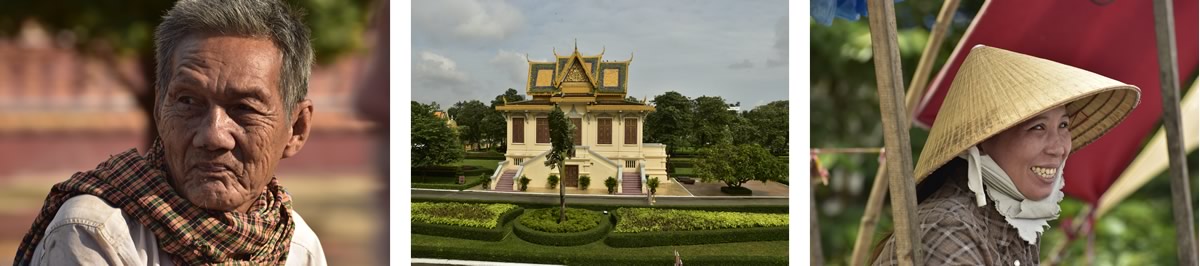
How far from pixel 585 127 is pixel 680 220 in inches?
42.2

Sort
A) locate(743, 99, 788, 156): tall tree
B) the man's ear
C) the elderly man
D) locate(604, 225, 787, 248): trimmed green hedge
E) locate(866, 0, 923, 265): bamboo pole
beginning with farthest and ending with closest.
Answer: locate(604, 225, 787, 248): trimmed green hedge, locate(743, 99, 788, 156): tall tree, the man's ear, the elderly man, locate(866, 0, 923, 265): bamboo pole

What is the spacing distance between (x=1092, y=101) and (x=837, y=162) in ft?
4.50

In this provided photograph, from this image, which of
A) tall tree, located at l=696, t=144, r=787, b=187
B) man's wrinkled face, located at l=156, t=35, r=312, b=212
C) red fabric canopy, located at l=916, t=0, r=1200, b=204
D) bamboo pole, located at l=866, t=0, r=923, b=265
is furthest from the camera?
tall tree, located at l=696, t=144, r=787, b=187

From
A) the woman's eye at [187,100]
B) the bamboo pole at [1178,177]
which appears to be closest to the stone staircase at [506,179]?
the woman's eye at [187,100]

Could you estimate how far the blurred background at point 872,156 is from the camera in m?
3.85

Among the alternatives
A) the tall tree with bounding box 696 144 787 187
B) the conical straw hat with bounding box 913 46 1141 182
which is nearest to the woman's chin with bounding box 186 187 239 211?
the tall tree with bounding box 696 144 787 187

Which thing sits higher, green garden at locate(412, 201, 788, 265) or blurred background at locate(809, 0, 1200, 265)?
blurred background at locate(809, 0, 1200, 265)

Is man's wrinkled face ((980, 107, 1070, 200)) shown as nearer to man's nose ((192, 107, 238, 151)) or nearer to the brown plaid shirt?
the brown plaid shirt

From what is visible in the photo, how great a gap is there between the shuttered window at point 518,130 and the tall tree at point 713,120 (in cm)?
137

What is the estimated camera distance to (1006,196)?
11.7 feet

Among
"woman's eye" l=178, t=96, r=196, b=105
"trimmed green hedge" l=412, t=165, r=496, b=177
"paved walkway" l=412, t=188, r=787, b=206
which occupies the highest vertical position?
"woman's eye" l=178, t=96, r=196, b=105

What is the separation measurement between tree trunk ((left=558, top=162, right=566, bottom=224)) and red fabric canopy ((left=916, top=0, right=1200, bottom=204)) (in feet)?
9.01

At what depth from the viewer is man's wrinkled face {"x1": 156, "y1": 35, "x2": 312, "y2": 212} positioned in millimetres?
2977

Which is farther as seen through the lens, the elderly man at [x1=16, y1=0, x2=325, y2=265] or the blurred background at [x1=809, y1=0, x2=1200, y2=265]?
the blurred background at [x1=809, y1=0, x2=1200, y2=265]
